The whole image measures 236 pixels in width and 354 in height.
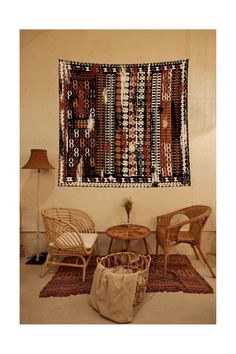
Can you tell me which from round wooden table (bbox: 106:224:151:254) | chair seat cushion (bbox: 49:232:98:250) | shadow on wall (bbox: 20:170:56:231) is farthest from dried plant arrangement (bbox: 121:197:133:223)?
shadow on wall (bbox: 20:170:56:231)

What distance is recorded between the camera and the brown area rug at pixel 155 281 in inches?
108

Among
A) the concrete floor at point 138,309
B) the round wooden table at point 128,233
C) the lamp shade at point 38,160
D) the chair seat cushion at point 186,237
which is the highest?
the lamp shade at point 38,160

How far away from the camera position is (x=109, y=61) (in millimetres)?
3613

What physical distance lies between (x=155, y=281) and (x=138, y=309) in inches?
23.4

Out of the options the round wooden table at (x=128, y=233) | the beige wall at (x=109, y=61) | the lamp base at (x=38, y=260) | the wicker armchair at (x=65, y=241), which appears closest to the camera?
the wicker armchair at (x=65, y=241)

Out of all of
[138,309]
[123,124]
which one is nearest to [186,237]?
[138,309]

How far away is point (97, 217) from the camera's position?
12.1ft

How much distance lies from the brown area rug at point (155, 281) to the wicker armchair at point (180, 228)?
0.56 ft

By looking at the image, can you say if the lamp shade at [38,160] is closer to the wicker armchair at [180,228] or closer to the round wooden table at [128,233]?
the round wooden table at [128,233]

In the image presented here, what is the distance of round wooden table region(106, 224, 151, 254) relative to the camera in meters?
3.03

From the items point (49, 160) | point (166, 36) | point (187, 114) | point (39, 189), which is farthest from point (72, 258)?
point (166, 36)

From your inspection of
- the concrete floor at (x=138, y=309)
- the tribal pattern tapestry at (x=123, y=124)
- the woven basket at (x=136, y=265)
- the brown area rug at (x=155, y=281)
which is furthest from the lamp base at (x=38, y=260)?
the tribal pattern tapestry at (x=123, y=124)

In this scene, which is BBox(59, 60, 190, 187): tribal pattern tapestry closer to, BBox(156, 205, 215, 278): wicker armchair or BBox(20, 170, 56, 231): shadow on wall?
BBox(20, 170, 56, 231): shadow on wall

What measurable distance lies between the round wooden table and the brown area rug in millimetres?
479
